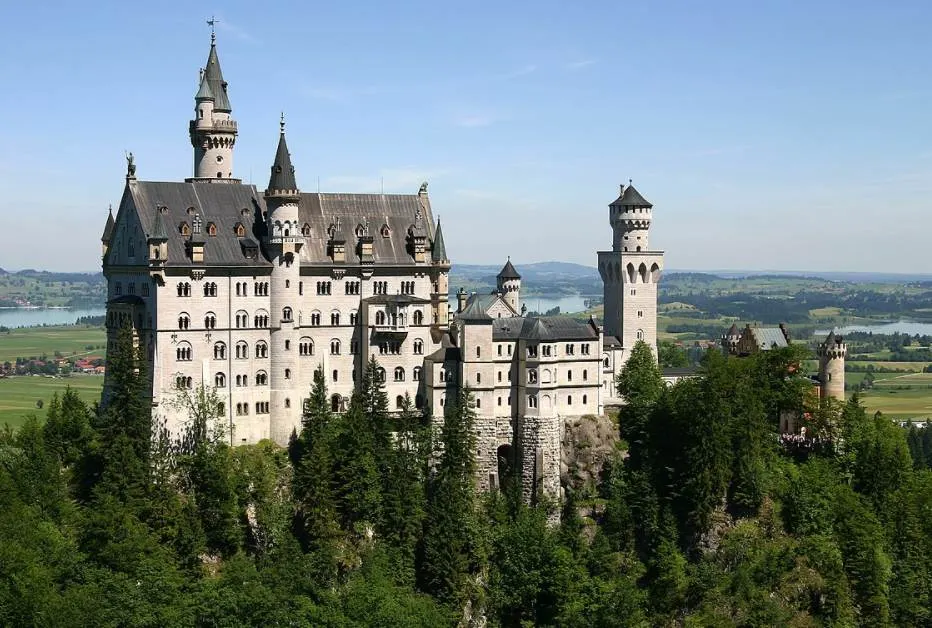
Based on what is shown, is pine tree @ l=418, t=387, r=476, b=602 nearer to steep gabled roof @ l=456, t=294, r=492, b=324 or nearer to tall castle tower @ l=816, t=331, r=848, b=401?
steep gabled roof @ l=456, t=294, r=492, b=324

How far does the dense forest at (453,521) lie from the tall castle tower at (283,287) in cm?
277

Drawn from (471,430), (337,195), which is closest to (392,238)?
(337,195)

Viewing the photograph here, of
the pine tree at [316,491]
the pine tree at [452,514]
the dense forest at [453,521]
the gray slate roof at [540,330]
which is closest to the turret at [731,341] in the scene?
the dense forest at [453,521]

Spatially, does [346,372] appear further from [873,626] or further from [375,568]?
[873,626]

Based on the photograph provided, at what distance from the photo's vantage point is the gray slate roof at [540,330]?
107000 millimetres

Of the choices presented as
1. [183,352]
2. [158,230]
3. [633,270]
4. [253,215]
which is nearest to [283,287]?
[253,215]

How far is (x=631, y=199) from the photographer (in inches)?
4663

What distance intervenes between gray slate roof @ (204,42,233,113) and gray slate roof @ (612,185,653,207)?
3589cm

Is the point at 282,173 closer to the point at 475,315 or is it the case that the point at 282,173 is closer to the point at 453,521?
the point at 475,315

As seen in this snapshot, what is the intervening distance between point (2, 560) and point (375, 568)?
25982 mm

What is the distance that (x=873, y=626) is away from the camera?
101 m

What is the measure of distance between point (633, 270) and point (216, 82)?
40802mm

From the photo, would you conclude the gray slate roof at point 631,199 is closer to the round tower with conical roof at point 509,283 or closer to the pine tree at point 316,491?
the round tower with conical roof at point 509,283

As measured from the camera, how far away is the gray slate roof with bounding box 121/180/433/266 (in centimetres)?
10319
